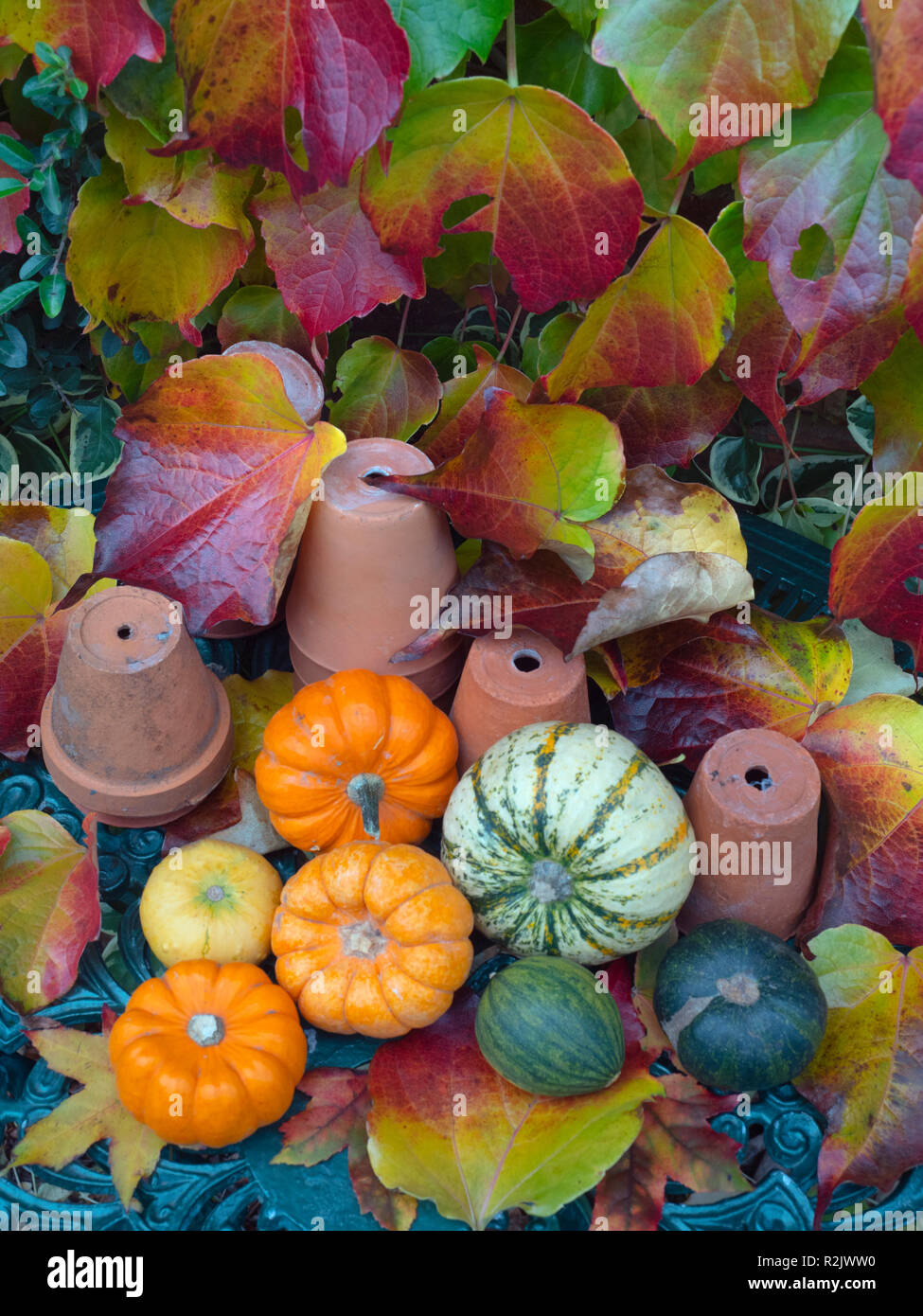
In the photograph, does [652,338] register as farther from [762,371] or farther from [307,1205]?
[307,1205]

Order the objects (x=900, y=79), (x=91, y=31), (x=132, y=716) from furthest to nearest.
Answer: (x=132, y=716)
(x=91, y=31)
(x=900, y=79)

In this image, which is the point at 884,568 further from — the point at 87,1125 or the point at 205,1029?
the point at 87,1125

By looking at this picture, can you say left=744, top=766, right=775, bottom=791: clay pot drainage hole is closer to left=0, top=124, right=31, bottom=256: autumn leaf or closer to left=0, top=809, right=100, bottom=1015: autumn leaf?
left=0, top=809, right=100, bottom=1015: autumn leaf

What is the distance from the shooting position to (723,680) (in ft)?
5.61

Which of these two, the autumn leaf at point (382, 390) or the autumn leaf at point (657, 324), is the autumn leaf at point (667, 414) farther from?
the autumn leaf at point (382, 390)

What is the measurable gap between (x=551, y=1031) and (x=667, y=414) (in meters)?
0.89

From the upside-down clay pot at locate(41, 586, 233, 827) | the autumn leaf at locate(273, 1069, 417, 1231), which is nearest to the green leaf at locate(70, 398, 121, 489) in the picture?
the upside-down clay pot at locate(41, 586, 233, 827)

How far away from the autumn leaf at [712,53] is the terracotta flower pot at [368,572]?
1.86 feet

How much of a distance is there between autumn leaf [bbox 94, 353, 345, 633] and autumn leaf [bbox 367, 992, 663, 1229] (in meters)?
0.63

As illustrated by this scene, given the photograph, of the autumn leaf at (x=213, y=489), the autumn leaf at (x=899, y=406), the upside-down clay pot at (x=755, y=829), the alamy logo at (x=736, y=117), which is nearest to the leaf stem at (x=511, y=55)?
the alamy logo at (x=736, y=117)

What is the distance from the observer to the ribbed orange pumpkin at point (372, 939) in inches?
57.5

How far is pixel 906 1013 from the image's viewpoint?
1489mm

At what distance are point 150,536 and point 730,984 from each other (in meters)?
0.95

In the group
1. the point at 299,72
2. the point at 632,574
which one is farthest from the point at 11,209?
the point at 632,574
